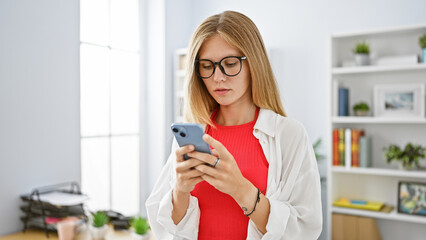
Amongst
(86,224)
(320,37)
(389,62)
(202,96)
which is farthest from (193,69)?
(320,37)

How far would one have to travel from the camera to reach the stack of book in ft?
8.40

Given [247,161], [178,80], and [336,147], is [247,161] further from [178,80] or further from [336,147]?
[178,80]

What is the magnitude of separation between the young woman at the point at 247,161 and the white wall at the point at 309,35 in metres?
1.76

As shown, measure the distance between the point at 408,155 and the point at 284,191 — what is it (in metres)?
1.79

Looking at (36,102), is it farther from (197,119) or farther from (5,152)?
(197,119)

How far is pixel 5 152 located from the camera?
205cm

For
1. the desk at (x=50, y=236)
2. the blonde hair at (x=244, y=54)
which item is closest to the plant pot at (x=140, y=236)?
the desk at (x=50, y=236)

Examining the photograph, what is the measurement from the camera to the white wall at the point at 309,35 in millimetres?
2713

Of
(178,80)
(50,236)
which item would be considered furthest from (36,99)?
(178,80)

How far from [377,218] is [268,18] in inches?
69.1

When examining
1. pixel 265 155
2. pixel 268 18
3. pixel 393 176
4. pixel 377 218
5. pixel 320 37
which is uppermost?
pixel 268 18

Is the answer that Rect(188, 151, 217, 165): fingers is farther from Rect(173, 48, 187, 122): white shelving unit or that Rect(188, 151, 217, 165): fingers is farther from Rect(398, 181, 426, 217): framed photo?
Rect(173, 48, 187, 122): white shelving unit

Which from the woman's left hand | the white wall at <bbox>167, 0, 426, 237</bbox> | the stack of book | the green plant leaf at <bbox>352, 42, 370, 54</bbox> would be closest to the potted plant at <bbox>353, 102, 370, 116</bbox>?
the stack of book

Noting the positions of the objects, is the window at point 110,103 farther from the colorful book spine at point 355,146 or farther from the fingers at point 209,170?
the fingers at point 209,170
